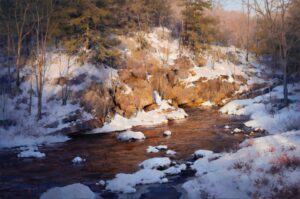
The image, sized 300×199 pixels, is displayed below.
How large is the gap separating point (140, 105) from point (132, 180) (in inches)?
751

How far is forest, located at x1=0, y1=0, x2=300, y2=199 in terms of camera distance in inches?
545

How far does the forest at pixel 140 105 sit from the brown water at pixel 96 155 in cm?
7

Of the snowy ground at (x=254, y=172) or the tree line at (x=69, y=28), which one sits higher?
the tree line at (x=69, y=28)

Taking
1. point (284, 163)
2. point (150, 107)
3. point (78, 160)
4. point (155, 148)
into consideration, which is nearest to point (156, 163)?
point (155, 148)

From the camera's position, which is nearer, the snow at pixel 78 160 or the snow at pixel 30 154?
the snow at pixel 78 160

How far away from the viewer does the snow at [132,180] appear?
13.5 meters

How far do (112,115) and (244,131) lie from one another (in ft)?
36.7

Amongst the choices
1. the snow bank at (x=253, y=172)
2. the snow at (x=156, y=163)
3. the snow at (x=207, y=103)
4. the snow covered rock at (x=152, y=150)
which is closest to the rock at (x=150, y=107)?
the snow at (x=207, y=103)

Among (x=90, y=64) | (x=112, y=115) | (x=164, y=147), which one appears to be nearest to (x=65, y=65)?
(x=90, y=64)

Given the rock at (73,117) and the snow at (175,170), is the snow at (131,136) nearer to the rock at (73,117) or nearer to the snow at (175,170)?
the rock at (73,117)

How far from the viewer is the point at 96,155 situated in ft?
66.2

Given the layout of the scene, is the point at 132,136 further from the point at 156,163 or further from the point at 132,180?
the point at 132,180

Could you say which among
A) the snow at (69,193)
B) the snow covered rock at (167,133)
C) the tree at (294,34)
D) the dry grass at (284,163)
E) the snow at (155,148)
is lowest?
the snow covered rock at (167,133)

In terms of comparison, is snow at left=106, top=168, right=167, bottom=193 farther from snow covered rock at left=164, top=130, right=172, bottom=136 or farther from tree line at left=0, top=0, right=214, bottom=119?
tree line at left=0, top=0, right=214, bottom=119
